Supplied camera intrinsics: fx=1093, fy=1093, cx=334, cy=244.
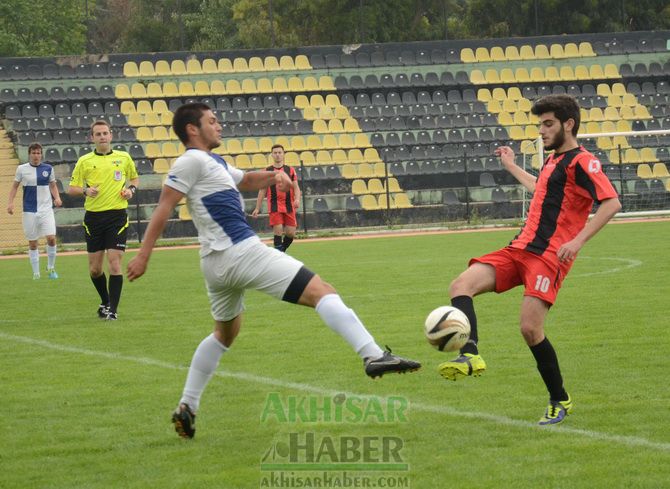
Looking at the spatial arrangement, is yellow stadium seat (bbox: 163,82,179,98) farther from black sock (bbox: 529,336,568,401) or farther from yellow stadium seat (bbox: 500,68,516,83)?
black sock (bbox: 529,336,568,401)

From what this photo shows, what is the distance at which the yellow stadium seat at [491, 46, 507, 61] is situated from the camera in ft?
114

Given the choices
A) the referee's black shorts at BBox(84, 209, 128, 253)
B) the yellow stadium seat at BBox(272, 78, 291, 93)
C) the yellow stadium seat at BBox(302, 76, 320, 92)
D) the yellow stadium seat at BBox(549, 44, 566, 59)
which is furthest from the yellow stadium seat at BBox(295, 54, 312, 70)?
the referee's black shorts at BBox(84, 209, 128, 253)

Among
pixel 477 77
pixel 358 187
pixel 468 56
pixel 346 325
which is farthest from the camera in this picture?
pixel 468 56

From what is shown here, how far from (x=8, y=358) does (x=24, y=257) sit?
1513 centimetres

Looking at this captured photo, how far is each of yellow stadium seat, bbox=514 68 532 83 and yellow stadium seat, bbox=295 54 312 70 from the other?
21.4ft

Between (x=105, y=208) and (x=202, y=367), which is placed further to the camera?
(x=105, y=208)

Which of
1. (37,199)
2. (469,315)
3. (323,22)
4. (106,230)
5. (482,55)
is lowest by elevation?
(469,315)

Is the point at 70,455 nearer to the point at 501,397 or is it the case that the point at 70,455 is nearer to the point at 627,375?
the point at 501,397

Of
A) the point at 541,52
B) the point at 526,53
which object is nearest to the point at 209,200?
the point at 526,53

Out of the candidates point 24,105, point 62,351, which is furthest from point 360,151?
point 62,351

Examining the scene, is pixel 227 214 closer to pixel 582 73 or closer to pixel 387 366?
pixel 387 366

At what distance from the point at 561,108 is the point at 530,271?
1.00 m

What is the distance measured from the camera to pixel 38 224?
18.1m

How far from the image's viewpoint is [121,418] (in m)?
6.81
